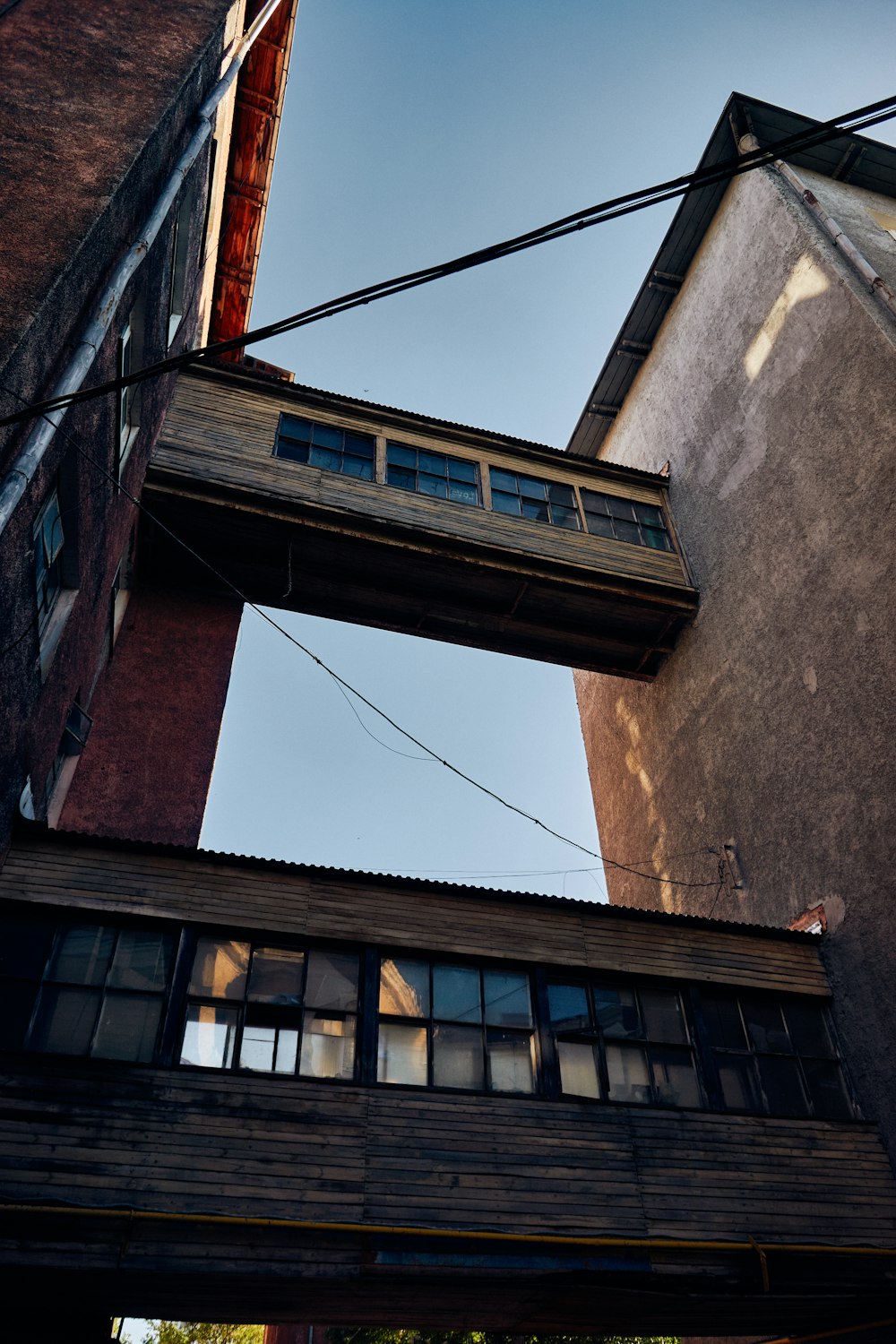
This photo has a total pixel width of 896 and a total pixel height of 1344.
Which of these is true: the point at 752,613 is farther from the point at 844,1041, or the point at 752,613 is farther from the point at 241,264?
the point at 241,264

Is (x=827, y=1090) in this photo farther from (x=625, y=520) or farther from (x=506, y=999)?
(x=625, y=520)

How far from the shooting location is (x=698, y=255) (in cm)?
2023

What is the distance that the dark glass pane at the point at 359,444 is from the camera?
1753 cm

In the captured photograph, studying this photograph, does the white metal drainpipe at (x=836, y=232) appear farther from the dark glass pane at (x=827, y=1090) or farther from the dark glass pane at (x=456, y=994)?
the dark glass pane at (x=456, y=994)

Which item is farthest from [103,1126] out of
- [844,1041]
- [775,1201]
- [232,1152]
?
[844,1041]

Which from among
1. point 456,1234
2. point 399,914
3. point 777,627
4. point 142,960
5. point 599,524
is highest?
point 599,524

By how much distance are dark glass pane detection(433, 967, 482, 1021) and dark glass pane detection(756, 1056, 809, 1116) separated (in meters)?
4.09

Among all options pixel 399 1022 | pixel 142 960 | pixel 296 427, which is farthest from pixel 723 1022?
pixel 296 427

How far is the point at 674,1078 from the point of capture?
11281 mm

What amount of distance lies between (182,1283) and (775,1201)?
671 centimetres

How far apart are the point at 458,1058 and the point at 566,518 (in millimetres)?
11467

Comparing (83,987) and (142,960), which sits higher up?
(142,960)

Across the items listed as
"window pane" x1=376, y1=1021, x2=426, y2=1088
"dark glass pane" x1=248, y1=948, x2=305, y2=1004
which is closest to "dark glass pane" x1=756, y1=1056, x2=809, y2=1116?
"window pane" x1=376, y1=1021, x2=426, y2=1088

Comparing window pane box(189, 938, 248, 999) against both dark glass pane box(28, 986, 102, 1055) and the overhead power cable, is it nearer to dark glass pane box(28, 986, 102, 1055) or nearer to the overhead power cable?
dark glass pane box(28, 986, 102, 1055)
